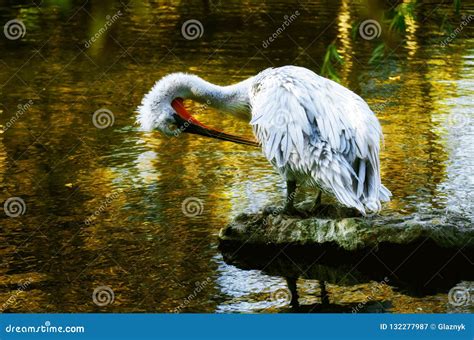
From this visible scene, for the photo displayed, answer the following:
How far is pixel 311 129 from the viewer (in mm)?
8359

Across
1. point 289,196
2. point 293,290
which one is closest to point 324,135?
point 289,196

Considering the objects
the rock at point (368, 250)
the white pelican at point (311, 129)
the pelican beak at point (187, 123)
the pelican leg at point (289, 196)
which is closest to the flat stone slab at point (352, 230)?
the rock at point (368, 250)

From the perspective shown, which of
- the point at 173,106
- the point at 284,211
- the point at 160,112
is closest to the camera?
the point at 284,211

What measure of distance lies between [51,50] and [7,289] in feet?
34.1

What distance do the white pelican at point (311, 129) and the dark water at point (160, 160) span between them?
2.93 feet

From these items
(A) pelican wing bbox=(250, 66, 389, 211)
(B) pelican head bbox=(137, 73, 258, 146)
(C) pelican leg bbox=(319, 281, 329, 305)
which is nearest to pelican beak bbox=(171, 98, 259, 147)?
(B) pelican head bbox=(137, 73, 258, 146)

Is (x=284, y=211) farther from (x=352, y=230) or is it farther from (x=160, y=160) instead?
(x=160, y=160)

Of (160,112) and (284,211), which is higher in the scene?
(160,112)

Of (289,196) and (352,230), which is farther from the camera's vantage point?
(289,196)

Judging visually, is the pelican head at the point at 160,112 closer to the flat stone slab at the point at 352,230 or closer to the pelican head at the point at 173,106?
the pelican head at the point at 173,106

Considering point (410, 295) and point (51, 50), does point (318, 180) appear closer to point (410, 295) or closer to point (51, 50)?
point (410, 295)

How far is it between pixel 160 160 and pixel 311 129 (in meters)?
3.31

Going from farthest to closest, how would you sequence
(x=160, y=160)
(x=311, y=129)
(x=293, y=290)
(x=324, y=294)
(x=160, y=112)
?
(x=160, y=160), (x=160, y=112), (x=311, y=129), (x=293, y=290), (x=324, y=294)

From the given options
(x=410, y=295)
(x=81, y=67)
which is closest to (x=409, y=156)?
(x=410, y=295)
